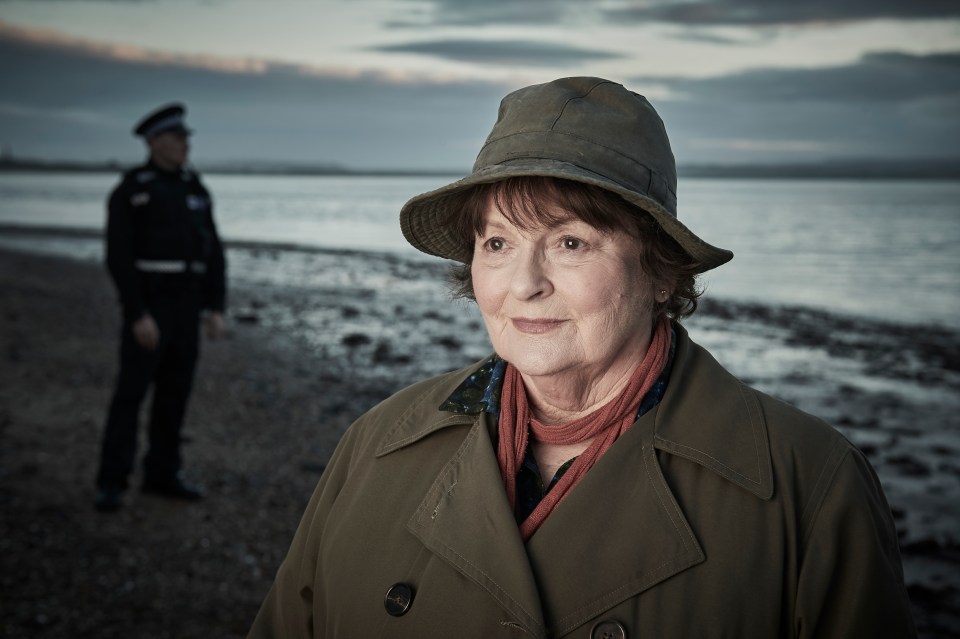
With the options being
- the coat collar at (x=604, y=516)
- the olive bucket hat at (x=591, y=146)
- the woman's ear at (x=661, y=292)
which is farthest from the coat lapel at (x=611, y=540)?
the olive bucket hat at (x=591, y=146)

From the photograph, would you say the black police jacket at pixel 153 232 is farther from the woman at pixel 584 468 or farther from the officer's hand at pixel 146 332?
the woman at pixel 584 468

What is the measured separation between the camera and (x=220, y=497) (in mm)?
6488

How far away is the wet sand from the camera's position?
5176 mm

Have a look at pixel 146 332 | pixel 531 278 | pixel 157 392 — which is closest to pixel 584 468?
pixel 531 278

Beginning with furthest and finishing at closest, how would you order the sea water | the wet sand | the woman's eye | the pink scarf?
the sea water, the wet sand, the woman's eye, the pink scarf

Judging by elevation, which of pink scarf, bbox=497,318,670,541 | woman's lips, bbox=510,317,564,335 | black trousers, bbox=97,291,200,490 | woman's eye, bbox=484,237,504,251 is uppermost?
woman's eye, bbox=484,237,504,251

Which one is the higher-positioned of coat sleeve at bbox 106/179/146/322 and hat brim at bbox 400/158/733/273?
hat brim at bbox 400/158/733/273

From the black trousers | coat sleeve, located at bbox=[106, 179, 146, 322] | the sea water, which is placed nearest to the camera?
coat sleeve, located at bbox=[106, 179, 146, 322]

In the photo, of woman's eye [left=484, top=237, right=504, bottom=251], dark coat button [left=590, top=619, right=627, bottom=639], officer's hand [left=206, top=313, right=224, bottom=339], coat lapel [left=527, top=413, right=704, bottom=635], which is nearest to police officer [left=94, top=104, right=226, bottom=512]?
officer's hand [left=206, top=313, right=224, bottom=339]

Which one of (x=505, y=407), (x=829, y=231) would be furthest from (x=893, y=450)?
(x=829, y=231)

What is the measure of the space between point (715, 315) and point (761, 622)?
1662 cm

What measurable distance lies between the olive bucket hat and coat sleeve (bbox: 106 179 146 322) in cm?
421

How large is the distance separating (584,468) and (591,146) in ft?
2.80

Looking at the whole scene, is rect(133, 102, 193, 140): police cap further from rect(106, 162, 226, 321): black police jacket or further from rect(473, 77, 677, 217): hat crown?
rect(473, 77, 677, 217): hat crown
